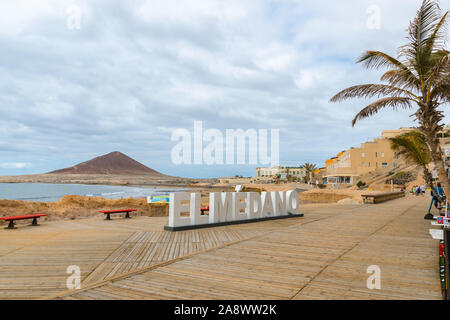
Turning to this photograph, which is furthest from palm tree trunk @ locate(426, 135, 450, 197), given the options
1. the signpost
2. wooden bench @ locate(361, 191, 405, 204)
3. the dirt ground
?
wooden bench @ locate(361, 191, 405, 204)

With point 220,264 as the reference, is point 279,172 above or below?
above

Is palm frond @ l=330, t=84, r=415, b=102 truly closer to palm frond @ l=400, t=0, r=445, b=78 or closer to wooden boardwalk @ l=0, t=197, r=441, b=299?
palm frond @ l=400, t=0, r=445, b=78

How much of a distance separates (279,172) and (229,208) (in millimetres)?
135943

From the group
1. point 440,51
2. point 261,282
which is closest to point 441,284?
point 261,282

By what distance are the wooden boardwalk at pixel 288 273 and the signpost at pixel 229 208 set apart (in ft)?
8.34

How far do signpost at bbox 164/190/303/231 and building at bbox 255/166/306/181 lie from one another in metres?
118

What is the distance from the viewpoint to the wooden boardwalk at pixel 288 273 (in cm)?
418

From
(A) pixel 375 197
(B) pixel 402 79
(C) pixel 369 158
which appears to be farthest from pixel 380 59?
(C) pixel 369 158

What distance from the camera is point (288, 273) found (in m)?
5.16

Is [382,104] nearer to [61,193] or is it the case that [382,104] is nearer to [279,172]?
[61,193]

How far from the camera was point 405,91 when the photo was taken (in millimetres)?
10867

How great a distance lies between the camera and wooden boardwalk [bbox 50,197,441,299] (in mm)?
4176
